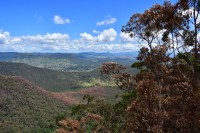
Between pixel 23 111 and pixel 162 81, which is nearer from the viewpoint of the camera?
pixel 162 81

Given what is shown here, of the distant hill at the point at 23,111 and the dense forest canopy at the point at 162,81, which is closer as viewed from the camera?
the dense forest canopy at the point at 162,81

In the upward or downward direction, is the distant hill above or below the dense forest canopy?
below

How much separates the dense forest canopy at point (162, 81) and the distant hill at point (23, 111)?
10974cm

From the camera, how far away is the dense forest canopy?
17.0 metres

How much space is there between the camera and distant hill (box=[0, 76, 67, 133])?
152m

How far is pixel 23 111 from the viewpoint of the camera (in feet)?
574

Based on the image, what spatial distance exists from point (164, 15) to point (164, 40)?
7.77ft

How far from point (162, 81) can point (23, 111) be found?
15878 cm

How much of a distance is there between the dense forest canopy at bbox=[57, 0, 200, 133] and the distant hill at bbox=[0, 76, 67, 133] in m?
110

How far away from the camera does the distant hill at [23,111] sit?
5984 inches

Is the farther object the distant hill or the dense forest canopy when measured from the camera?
the distant hill

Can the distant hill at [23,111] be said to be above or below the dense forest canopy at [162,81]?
below

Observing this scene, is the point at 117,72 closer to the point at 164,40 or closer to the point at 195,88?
the point at 164,40

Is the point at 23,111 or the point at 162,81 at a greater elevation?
the point at 162,81
